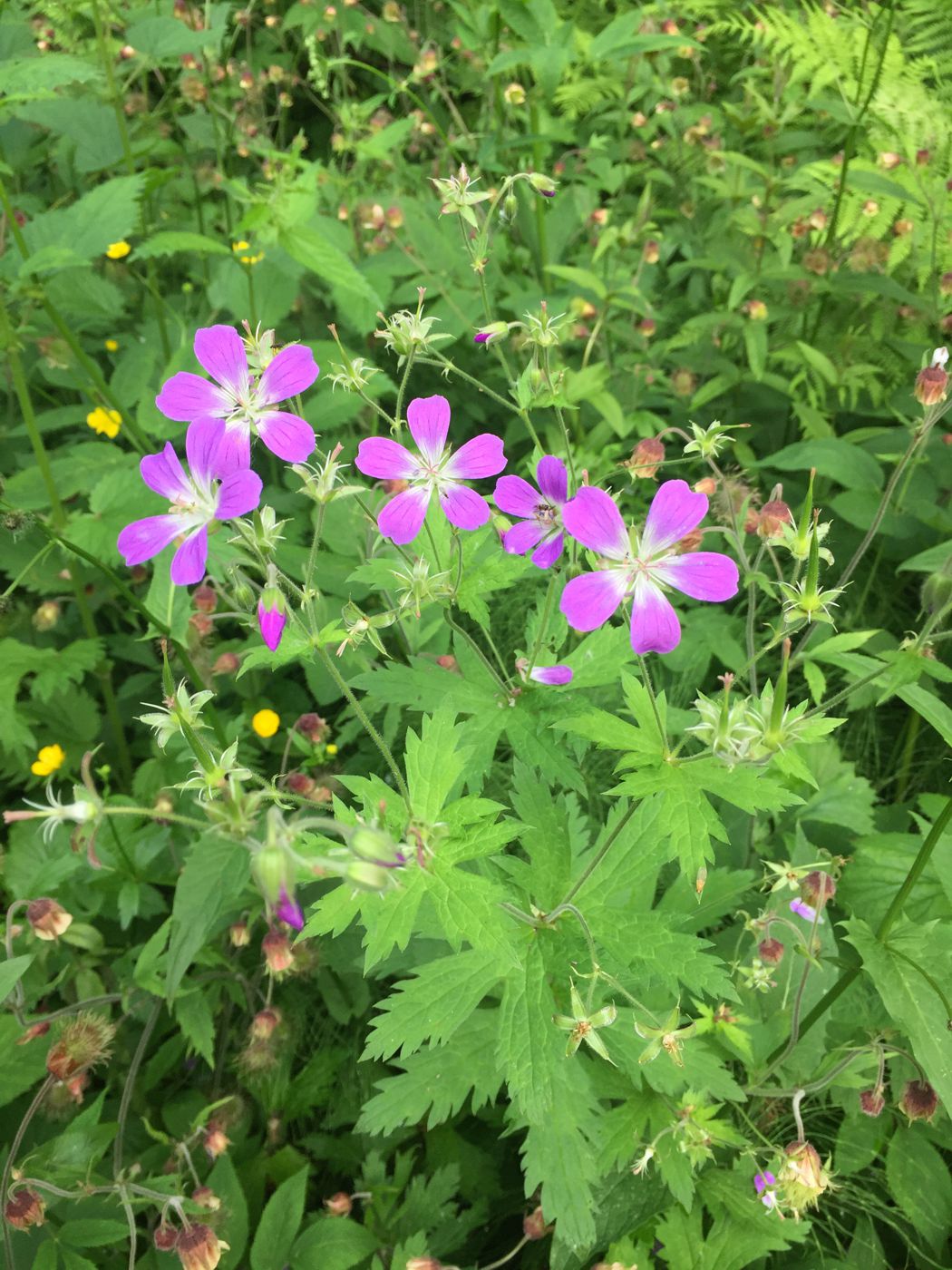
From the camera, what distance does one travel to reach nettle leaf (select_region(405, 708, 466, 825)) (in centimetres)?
136

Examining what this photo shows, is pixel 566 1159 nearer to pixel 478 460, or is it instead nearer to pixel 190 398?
pixel 478 460

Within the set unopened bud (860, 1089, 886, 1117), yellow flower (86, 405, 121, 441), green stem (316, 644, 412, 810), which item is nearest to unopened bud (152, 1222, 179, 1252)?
green stem (316, 644, 412, 810)

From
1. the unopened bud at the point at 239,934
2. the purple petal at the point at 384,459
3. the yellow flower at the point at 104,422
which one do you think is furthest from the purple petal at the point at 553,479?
the yellow flower at the point at 104,422

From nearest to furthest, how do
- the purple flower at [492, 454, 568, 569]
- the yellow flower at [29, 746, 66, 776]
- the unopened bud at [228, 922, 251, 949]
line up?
the purple flower at [492, 454, 568, 569] → the unopened bud at [228, 922, 251, 949] → the yellow flower at [29, 746, 66, 776]

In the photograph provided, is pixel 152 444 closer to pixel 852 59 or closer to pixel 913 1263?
pixel 913 1263

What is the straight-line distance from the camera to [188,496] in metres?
1.25

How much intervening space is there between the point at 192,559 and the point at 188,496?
5.5 inches

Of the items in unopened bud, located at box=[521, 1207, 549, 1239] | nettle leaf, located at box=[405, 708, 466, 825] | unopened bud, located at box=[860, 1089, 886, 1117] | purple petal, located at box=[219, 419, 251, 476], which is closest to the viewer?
purple petal, located at box=[219, 419, 251, 476]

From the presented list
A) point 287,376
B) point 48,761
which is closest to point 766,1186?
point 287,376

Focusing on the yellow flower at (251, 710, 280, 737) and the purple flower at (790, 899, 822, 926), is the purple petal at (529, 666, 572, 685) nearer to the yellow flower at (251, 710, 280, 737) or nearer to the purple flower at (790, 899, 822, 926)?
the purple flower at (790, 899, 822, 926)

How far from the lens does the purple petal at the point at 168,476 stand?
1.23 metres

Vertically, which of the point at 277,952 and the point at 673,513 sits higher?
the point at 673,513

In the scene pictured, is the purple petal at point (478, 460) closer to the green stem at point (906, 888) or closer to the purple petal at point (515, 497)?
the purple petal at point (515, 497)

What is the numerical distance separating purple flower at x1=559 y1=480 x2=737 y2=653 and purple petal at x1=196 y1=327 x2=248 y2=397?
541 mm
